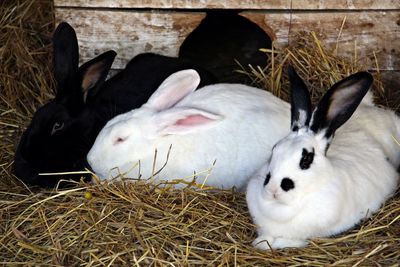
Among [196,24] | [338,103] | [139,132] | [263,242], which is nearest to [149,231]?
[263,242]

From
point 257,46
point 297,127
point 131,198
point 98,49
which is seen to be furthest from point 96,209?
point 257,46

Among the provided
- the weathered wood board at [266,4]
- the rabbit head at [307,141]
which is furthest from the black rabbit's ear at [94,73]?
the rabbit head at [307,141]

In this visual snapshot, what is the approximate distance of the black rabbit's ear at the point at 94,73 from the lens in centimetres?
439

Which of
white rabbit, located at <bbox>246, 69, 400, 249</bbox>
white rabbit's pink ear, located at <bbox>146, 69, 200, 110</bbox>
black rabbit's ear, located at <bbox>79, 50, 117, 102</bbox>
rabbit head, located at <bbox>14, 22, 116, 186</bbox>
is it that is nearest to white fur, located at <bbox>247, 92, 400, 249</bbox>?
white rabbit, located at <bbox>246, 69, 400, 249</bbox>

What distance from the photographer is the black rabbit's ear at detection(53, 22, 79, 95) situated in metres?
4.40

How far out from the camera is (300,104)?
3.63m

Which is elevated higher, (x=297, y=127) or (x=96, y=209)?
(x=297, y=127)

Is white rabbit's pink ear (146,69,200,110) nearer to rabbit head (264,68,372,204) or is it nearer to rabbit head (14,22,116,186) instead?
rabbit head (14,22,116,186)

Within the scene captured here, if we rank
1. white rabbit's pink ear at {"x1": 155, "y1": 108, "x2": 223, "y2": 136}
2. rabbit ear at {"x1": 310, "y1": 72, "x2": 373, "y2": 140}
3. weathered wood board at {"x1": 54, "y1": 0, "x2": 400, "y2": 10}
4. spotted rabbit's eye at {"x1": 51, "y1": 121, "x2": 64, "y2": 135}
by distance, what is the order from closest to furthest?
rabbit ear at {"x1": 310, "y1": 72, "x2": 373, "y2": 140}, white rabbit's pink ear at {"x1": 155, "y1": 108, "x2": 223, "y2": 136}, spotted rabbit's eye at {"x1": 51, "y1": 121, "x2": 64, "y2": 135}, weathered wood board at {"x1": 54, "y1": 0, "x2": 400, "y2": 10}

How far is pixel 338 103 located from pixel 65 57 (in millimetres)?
1684

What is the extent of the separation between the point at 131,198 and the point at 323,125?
1028 millimetres

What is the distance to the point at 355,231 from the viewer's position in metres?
3.68

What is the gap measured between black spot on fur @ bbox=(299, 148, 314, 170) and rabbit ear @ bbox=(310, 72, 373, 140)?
16cm

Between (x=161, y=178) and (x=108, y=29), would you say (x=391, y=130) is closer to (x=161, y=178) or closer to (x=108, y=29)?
(x=161, y=178)
